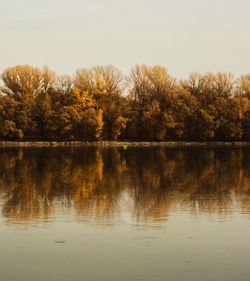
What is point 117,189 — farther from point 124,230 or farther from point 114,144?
point 114,144

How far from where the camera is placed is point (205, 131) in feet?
289

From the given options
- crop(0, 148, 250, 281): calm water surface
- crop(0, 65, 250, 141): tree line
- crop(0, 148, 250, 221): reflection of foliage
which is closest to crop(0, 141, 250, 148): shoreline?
crop(0, 65, 250, 141): tree line

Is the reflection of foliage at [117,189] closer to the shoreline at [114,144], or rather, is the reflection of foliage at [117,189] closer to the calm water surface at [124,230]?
the calm water surface at [124,230]

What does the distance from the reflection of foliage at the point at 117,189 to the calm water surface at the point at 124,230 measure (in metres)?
0.04

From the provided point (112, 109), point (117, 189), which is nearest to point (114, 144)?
point (112, 109)

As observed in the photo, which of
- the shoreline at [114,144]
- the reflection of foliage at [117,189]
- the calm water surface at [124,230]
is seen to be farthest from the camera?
the shoreline at [114,144]

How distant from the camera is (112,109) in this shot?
8719cm

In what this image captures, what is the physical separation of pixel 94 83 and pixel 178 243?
7759 cm

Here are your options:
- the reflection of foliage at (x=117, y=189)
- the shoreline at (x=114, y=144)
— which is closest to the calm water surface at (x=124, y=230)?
the reflection of foliage at (x=117, y=189)

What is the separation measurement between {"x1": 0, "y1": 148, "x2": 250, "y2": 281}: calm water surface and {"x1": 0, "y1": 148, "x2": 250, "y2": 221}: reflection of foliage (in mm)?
41

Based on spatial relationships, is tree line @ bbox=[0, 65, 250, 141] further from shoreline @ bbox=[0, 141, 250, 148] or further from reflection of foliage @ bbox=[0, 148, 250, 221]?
reflection of foliage @ bbox=[0, 148, 250, 221]

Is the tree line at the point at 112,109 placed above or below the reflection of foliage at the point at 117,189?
above

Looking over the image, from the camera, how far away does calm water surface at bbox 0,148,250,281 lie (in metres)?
12.2

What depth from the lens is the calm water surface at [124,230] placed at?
12.2 m
